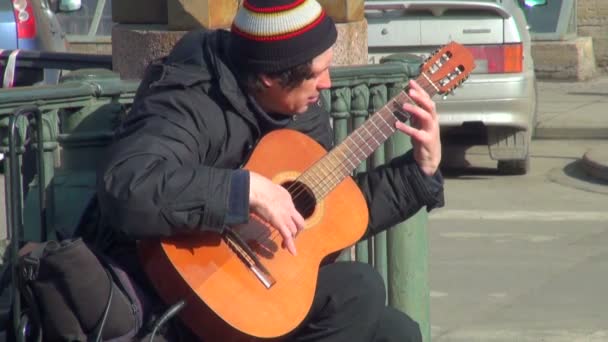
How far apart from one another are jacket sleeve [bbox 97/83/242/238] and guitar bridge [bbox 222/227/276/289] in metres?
0.14

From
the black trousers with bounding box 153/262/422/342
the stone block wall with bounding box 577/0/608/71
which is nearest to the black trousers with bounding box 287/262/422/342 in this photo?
the black trousers with bounding box 153/262/422/342

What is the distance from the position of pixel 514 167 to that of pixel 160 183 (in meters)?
7.53

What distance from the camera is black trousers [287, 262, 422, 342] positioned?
3.45 m

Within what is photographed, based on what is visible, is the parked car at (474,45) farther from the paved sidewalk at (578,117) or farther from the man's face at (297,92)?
the man's face at (297,92)

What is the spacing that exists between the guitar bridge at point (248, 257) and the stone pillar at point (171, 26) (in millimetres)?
1640

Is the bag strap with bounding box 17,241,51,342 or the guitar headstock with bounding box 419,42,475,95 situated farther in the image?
the guitar headstock with bounding box 419,42,475,95

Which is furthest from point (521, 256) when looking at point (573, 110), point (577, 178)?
point (573, 110)

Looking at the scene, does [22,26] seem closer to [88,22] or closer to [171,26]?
[171,26]

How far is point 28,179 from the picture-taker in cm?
401

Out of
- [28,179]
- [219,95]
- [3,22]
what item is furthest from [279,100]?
[3,22]

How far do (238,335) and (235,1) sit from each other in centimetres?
199

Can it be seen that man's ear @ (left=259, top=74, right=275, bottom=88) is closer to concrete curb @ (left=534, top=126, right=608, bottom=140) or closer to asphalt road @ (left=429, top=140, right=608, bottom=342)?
asphalt road @ (left=429, top=140, right=608, bottom=342)

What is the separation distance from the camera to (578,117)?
13.0 m

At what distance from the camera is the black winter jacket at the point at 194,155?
3131 millimetres
